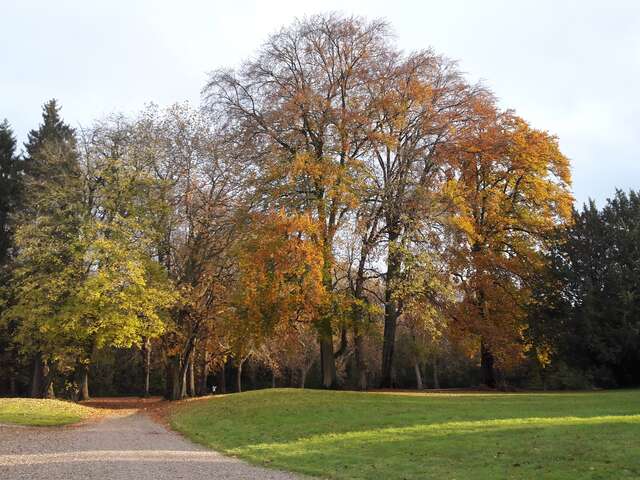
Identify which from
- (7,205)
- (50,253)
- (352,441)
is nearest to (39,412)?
(50,253)

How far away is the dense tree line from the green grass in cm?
345

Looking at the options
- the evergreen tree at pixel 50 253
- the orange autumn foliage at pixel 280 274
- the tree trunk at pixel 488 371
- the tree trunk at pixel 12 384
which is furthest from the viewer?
the tree trunk at pixel 12 384

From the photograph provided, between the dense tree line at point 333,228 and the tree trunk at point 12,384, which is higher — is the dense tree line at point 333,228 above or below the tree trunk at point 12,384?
above

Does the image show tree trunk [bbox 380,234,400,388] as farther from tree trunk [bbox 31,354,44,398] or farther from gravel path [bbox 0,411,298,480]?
tree trunk [bbox 31,354,44,398]

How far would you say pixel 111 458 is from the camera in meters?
12.2

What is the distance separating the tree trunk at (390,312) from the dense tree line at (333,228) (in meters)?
0.11

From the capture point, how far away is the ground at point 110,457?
10.1 metres

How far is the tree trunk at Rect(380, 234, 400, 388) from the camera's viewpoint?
87.2 ft

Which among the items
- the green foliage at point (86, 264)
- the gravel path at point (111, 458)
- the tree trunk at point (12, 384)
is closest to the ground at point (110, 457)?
the gravel path at point (111, 458)

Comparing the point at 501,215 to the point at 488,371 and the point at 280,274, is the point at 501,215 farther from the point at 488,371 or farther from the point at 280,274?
the point at 280,274

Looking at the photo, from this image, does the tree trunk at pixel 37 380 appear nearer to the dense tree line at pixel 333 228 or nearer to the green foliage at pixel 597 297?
the dense tree line at pixel 333 228

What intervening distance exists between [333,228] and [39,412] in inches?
573

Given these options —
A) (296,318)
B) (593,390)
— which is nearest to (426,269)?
(296,318)

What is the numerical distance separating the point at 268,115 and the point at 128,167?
888 cm
